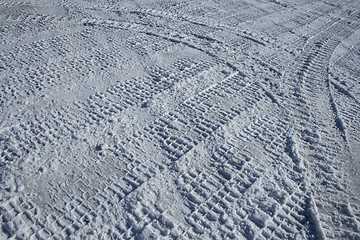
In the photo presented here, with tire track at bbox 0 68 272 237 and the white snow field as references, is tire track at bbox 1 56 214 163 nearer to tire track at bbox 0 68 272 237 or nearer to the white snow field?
the white snow field

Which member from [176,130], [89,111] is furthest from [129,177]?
[89,111]

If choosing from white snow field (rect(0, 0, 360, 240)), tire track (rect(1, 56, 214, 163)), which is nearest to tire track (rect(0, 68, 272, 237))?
white snow field (rect(0, 0, 360, 240))

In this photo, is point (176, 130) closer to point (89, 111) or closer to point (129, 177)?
point (129, 177)

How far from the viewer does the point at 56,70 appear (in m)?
3.50

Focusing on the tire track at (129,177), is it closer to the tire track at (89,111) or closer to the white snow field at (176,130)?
the white snow field at (176,130)

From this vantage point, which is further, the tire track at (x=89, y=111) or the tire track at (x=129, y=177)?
the tire track at (x=89, y=111)

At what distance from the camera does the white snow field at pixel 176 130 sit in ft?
6.61

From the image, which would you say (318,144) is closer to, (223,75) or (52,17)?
(223,75)

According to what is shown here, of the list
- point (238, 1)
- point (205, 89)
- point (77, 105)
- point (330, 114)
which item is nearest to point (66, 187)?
point (77, 105)

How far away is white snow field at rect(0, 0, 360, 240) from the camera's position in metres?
2.01

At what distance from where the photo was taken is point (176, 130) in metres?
2.74

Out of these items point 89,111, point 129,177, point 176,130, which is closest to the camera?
point 129,177

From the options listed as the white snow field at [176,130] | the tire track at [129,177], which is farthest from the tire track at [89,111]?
the tire track at [129,177]

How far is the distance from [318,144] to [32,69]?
126 inches
